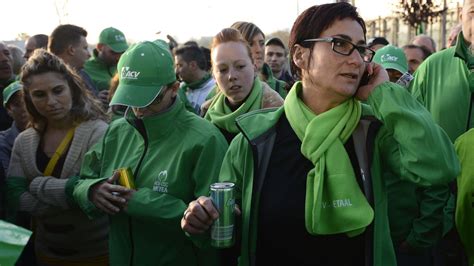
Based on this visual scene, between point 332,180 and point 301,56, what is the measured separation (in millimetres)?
607

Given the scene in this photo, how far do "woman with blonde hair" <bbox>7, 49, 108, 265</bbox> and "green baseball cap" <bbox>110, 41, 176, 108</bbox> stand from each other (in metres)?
0.66

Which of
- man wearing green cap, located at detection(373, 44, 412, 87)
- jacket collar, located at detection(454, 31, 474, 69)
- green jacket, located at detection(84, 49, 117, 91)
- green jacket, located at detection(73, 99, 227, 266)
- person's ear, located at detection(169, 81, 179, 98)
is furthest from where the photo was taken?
green jacket, located at detection(84, 49, 117, 91)

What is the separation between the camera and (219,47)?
403 cm

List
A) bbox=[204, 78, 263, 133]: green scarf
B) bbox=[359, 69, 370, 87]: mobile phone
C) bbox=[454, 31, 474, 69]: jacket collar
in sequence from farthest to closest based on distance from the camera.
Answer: bbox=[204, 78, 263, 133]: green scarf, bbox=[454, 31, 474, 69]: jacket collar, bbox=[359, 69, 370, 87]: mobile phone

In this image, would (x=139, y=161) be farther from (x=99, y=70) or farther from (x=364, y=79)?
(x=99, y=70)

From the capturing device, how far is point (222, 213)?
2248 mm

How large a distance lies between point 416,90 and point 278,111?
5.46 feet

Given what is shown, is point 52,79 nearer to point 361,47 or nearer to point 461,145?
point 361,47

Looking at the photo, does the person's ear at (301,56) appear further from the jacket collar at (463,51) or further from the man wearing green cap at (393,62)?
the man wearing green cap at (393,62)

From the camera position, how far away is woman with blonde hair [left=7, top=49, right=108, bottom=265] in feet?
11.1

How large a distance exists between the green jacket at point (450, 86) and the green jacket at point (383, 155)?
4.43 feet

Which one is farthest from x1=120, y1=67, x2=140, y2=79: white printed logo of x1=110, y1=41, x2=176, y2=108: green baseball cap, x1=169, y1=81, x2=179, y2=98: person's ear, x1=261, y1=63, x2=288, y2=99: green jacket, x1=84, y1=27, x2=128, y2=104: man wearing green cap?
x1=84, y1=27, x2=128, y2=104: man wearing green cap

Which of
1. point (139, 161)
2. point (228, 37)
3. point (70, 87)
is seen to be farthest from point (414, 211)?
point (70, 87)

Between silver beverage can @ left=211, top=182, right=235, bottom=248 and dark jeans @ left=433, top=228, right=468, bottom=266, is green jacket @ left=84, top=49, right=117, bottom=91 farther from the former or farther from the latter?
silver beverage can @ left=211, top=182, right=235, bottom=248
